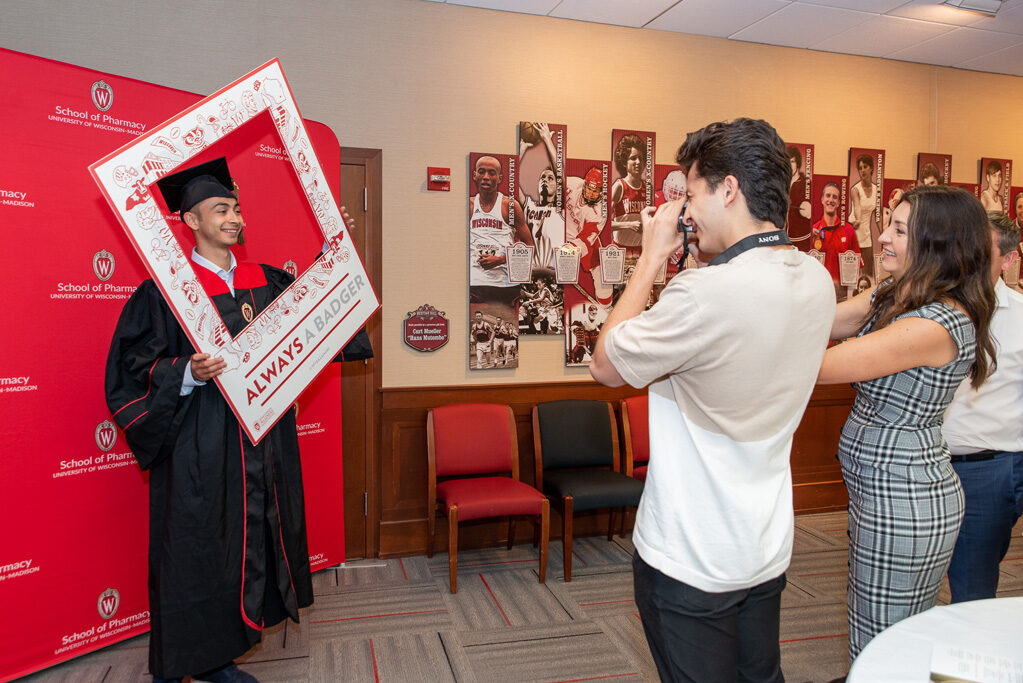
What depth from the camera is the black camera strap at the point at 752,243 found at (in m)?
1.31

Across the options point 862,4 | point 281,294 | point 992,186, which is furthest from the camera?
point 992,186

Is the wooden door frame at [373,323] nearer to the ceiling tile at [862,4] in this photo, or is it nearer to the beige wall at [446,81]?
the beige wall at [446,81]

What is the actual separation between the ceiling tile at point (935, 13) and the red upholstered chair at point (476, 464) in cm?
334

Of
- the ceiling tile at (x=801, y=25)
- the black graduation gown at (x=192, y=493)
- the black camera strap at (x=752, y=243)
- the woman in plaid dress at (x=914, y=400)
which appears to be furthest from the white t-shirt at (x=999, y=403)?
the ceiling tile at (x=801, y=25)

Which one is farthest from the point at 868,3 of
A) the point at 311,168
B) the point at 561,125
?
the point at 311,168

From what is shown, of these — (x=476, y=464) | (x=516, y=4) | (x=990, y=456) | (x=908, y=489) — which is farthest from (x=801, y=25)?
(x=908, y=489)

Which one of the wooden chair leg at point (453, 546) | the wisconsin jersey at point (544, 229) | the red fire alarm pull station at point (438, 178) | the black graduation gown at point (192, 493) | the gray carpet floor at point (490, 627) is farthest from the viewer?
the wisconsin jersey at point (544, 229)

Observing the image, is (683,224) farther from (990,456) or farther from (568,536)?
(568,536)

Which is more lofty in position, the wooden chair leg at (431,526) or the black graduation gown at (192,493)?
the black graduation gown at (192,493)

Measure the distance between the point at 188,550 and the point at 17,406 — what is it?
2.99ft

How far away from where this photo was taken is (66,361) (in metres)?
2.75

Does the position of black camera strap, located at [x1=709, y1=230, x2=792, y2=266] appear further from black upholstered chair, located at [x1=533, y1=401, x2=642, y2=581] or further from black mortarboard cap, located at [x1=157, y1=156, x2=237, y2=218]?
black upholstered chair, located at [x1=533, y1=401, x2=642, y2=581]

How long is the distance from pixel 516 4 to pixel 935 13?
98.9 inches

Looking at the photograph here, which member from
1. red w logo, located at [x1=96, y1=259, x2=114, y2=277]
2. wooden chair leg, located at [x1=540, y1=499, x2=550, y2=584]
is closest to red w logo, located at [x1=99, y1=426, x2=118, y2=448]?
red w logo, located at [x1=96, y1=259, x2=114, y2=277]
